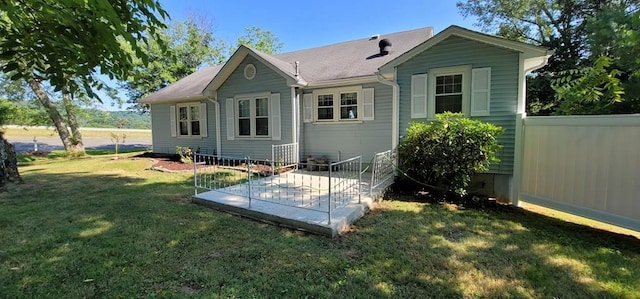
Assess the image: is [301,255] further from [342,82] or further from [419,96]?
[342,82]

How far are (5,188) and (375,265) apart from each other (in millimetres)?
9272

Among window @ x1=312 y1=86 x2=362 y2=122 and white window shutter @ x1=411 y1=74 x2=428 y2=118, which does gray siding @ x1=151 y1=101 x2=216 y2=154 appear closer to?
window @ x1=312 y1=86 x2=362 y2=122

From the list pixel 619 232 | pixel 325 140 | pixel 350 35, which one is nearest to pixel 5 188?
pixel 325 140

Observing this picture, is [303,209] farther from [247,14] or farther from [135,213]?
[247,14]

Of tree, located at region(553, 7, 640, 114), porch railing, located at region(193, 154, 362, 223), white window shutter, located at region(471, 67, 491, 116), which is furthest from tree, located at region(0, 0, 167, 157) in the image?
tree, located at region(553, 7, 640, 114)

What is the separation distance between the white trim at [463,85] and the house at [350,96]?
0.02 meters

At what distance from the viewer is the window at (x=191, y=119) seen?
42.5 ft

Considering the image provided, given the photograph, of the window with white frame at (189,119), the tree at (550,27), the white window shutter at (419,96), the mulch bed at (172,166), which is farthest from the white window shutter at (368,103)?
the tree at (550,27)

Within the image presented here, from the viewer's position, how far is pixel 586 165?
496 cm

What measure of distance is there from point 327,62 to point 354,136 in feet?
11.5

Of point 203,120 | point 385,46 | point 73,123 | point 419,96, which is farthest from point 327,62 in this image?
point 73,123

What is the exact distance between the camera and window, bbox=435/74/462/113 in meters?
7.30

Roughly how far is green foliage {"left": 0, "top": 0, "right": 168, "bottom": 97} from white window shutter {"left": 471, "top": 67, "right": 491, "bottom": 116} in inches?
259

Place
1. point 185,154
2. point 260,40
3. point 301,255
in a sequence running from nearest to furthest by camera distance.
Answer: point 301,255
point 185,154
point 260,40
